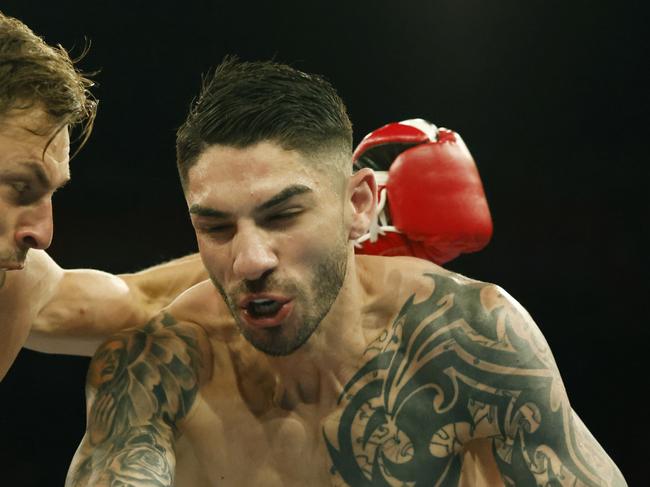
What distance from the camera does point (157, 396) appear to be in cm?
148

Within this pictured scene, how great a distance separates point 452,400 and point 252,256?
0.37m

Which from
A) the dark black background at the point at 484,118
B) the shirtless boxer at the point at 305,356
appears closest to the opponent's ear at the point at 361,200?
the shirtless boxer at the point at 305,356

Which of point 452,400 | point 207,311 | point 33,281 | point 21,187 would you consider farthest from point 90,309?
point 452,400

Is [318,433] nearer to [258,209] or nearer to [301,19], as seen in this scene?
[258,209]

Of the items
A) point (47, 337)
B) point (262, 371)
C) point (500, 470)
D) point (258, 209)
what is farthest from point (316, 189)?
point (47, 337)

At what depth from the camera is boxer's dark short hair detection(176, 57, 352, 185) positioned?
1.39 meters

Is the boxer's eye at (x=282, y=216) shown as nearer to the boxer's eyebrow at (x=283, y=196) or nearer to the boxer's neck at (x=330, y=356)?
the boxer's eyebrow at (x=283, y=196)

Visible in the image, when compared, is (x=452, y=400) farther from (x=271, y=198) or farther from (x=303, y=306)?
(x=271, y=198)

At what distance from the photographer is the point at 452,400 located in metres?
1.49

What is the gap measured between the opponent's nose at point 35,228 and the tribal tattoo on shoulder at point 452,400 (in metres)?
0.47

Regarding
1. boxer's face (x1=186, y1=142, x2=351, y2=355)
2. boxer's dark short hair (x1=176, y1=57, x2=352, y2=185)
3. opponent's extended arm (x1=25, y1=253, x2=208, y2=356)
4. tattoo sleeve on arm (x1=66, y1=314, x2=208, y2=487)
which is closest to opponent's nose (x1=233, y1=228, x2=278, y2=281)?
boxer's face (x1=186, y1=142, x2=351, y2=355)

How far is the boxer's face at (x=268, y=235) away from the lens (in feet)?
4.42

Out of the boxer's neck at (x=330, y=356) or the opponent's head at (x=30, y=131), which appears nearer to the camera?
the opponent's head at (x=30, y=131)

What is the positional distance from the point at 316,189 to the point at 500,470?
458 mm
